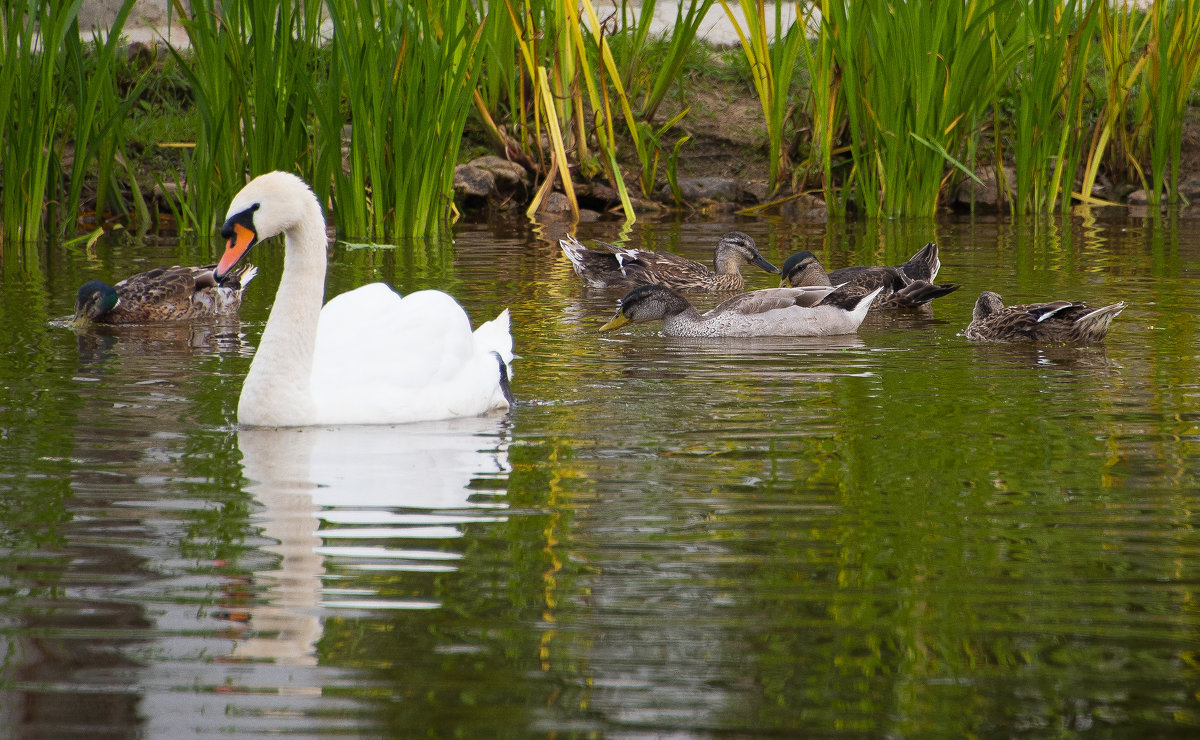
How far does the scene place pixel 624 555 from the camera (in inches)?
148

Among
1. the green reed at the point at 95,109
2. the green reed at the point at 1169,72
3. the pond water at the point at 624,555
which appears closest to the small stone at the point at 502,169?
the green reed at the point at 95,109

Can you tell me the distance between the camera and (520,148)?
51.3ft

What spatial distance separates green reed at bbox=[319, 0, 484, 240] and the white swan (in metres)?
4.97

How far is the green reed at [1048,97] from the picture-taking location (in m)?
12.9

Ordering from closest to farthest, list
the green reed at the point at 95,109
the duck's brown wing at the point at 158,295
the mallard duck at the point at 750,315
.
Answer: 1. the mallard duck at the point at 750,315
2. the duck's brown wing at the point at 158,295
3. the green reed at the point at 95,109

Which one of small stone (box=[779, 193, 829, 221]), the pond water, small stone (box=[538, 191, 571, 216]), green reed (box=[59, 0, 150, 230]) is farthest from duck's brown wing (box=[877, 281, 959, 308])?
small stone (box=[538, 191, 571, 216])

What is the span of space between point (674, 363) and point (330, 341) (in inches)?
83.3

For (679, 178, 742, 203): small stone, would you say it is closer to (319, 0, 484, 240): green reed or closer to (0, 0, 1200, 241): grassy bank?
(0, 0, 1200, 241): grassy bank

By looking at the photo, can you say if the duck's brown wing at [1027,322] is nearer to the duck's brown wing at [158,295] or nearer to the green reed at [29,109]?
the duck's brown wing at [158,295]

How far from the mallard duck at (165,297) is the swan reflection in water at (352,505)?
353cm

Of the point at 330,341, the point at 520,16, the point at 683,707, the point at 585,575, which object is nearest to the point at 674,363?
the point at 330,341

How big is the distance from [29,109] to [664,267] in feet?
14.5

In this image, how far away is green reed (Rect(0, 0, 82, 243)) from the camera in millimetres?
10023

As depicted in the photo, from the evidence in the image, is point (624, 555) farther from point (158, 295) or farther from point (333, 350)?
point (158, 295)
